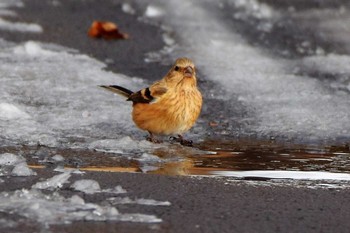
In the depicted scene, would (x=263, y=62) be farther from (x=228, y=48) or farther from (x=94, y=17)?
(x=94, y=17)

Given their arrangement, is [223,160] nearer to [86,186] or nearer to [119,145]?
[119,145]

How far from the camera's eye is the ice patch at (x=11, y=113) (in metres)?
7.65

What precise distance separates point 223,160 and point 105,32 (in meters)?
4.89

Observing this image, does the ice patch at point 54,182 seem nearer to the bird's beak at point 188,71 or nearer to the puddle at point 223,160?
the puddle at point 223,160

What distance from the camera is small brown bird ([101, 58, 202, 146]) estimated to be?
7.46 metres

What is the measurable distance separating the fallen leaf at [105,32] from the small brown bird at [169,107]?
3.48 meters

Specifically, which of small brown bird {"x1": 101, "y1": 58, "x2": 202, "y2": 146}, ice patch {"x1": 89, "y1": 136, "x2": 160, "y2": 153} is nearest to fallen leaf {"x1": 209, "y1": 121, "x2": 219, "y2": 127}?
small brown bird {"x1": 101, "y1": 58, "x2": 202, "y2": 146}

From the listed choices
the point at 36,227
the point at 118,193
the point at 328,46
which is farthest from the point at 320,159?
the point at 328,46

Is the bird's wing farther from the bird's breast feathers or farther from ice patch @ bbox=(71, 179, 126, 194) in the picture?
ice patch @ bbox=(71, 179, 126, 194)

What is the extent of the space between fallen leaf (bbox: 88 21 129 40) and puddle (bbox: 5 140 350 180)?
4077 mm

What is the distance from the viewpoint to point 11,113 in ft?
25.3

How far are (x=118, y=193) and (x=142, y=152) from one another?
5.25 feet

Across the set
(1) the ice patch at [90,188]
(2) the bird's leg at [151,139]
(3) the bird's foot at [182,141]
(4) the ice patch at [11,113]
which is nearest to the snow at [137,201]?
(1) the ice patch at [90,188]

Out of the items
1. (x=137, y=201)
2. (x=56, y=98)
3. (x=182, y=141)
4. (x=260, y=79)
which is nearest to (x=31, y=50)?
(x=56, y=98)
